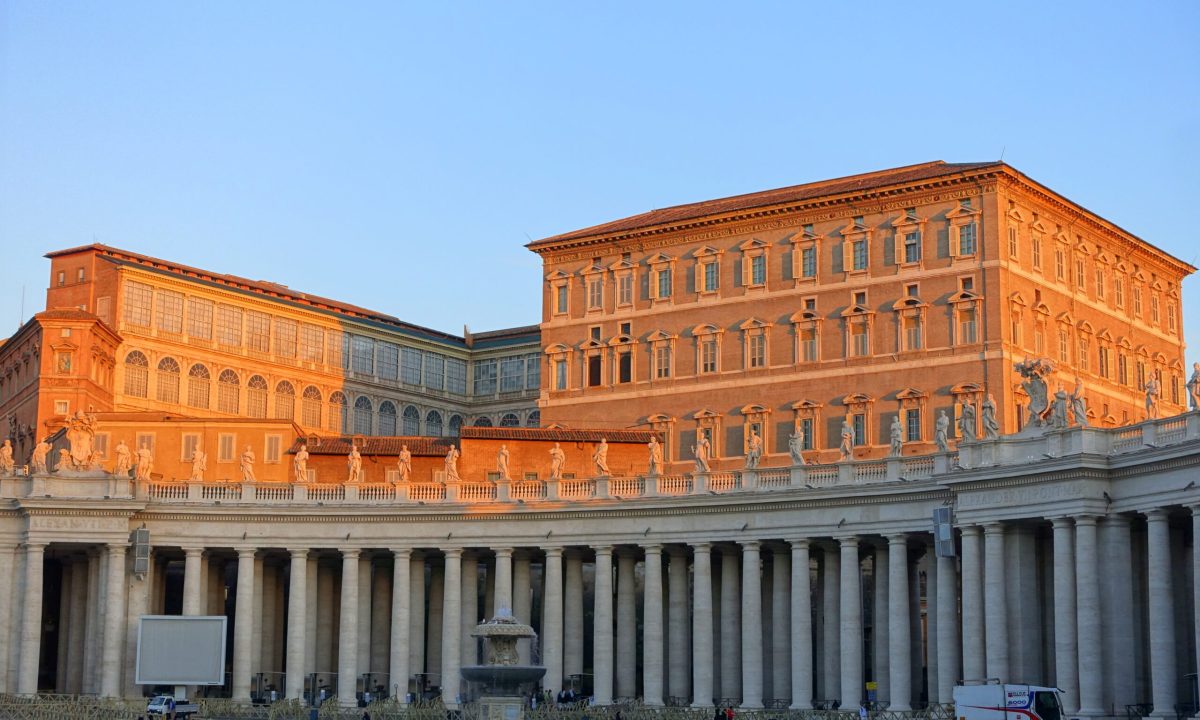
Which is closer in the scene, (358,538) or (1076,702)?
(1076,702)

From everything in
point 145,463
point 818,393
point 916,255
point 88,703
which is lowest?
point 88,703

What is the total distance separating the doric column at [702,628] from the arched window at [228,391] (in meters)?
63.7

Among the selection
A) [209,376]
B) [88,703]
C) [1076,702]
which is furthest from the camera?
[209,376]

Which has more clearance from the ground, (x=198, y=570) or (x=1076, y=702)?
(x=198, y=570)

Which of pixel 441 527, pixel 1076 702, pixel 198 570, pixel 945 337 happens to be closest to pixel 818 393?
pixel 945 337

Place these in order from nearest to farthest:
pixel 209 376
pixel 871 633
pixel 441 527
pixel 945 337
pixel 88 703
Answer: pixel 88 703, pixel 441 527, pixel 871 633, pixel 945 337, pixel 209 376

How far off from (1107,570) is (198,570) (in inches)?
1761

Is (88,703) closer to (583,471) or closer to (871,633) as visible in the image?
(583,471)

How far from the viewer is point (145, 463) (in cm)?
8775

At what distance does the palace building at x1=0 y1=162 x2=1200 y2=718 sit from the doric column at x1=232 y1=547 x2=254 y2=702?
0.55 ft

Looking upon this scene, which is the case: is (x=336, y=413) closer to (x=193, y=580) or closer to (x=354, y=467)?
(x=354, y=467)

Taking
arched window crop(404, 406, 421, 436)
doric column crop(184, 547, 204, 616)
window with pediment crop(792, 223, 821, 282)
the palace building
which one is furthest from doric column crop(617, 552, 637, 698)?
arched window crop(404, 406, 421, 436)

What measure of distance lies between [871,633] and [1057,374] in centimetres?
2431

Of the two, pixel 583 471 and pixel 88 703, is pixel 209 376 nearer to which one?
pixel 583 471
